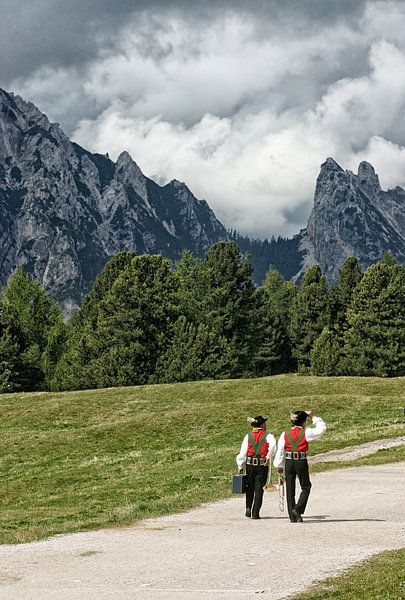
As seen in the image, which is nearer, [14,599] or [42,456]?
[14,599]

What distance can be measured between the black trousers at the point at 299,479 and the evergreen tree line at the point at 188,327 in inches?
2159

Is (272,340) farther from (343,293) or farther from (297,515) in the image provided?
(297,515)

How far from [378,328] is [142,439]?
49574mm

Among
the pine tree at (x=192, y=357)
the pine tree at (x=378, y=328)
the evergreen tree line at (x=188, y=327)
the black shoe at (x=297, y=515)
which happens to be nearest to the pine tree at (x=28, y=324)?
the evergreen tree line at (x=188, y=327)

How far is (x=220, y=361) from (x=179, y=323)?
611 centimetres

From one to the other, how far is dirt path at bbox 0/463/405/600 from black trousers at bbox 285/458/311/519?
0.53 metres

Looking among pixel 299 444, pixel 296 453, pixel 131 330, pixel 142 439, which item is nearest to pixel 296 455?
pixel 296 453

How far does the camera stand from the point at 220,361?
7500 cm

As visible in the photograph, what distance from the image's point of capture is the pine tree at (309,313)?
330ft

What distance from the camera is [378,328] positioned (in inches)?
3273

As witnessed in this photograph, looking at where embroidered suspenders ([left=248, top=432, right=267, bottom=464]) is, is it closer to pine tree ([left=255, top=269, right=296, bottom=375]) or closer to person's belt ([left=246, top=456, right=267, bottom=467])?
person's belt ([left=246, top=456, right=267, bottom=467])

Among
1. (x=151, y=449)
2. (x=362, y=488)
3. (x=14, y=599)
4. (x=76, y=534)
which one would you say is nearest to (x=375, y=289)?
(x=151, y=449)

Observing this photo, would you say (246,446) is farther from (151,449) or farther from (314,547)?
(151,449)

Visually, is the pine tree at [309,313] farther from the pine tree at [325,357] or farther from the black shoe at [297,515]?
the black shoe at [297,515]
